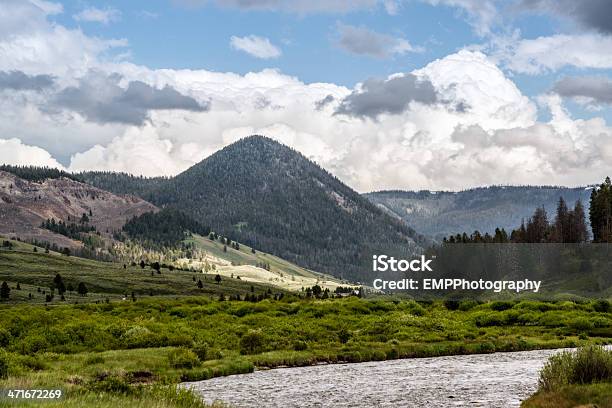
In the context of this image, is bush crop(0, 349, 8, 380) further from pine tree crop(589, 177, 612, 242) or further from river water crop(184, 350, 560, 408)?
pine tree crop(589, 177, 612, 242)

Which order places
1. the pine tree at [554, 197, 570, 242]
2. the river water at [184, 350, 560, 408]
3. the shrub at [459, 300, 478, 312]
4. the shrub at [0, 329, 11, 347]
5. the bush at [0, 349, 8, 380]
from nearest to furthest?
1. the river water at [184, 350, 560, 408]
2. the bush at [0, 349, 8, 380]
3. the shrub at [0, 329, 11, 347]
4. the shrub at [459, 300, 478, 312]
5. the pine tree at [554, 197, 570, 242]

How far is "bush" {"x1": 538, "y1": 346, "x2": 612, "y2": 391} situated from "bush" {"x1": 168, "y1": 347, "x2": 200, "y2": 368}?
92.3 ft

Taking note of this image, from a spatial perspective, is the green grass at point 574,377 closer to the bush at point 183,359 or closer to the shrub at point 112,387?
the shrub at point 112,387

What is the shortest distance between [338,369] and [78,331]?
2436 cm

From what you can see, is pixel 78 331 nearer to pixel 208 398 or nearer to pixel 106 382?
pixel 208 398

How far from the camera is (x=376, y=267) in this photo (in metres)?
106

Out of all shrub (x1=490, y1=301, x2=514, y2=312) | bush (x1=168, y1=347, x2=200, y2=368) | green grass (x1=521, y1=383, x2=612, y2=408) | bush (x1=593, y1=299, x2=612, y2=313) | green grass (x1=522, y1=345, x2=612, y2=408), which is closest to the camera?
green grass (x1=521, y1=383, x2=612, y2=408)

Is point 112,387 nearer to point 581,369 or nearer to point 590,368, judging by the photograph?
point 581,369

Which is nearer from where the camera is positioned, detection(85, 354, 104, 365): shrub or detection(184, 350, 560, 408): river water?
detection(184, 350, 560, 408): river water

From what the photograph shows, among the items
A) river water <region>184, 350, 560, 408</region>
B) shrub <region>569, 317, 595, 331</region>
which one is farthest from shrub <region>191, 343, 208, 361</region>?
shrub <region>569, 317, 595, 331</region>

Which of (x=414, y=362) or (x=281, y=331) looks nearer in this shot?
(x=414, y=362)

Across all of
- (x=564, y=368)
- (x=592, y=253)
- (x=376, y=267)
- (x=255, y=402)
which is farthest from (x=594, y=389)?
(x=592, y=253)

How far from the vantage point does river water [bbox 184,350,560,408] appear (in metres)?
34.6

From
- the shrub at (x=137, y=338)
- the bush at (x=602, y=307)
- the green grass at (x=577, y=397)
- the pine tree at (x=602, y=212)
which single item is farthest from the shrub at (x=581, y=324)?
the pine tree at (x=602, y=212)
